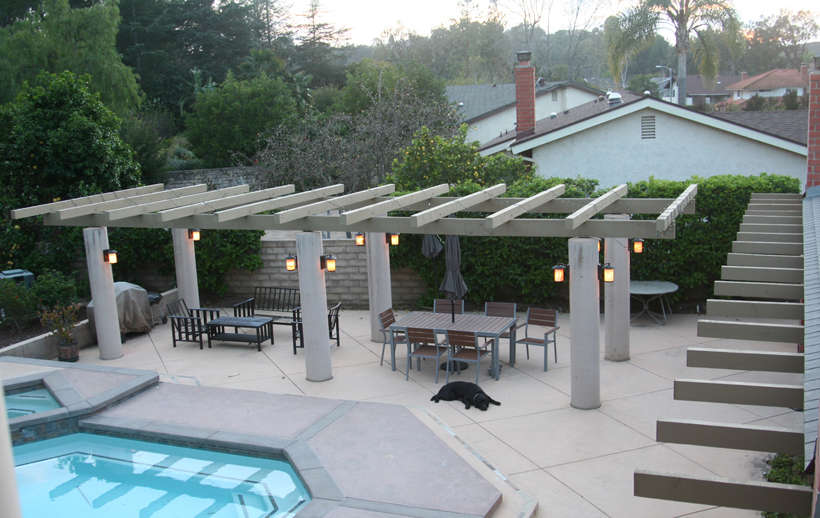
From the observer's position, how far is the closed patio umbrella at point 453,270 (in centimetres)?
1280

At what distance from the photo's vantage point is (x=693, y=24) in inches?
1163

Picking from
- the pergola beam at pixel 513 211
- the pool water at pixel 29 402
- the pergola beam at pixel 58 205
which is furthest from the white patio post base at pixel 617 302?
the pergola beam at pixel 58 205

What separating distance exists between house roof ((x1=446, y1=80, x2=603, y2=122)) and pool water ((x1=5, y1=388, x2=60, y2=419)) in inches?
916

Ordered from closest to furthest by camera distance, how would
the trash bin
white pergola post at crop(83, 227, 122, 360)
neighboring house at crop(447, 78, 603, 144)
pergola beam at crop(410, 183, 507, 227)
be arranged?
pergola beam at crop(410, 183, 507, 227) < white pergola post at crop(83, 227, 122, 360) < the trash bin < neighboring house at crop(447, 78, 603, 144)

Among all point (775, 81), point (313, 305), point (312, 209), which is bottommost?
point (313, 305)

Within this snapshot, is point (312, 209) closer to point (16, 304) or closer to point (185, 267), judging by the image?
point (185, 267)

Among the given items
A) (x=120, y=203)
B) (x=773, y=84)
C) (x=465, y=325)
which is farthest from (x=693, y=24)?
(x=773, y=84)

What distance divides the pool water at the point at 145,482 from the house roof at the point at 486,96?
79.4 ft

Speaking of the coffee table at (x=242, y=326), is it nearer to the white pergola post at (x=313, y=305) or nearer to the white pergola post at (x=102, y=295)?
the white pergola post at (x=102, y=295)

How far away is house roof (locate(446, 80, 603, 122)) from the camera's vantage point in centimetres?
3042

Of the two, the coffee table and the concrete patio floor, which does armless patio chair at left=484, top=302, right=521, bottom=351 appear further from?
the coffee table

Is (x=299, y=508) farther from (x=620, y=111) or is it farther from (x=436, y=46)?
(x=436, y=46)

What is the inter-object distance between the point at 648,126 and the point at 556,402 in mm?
9716

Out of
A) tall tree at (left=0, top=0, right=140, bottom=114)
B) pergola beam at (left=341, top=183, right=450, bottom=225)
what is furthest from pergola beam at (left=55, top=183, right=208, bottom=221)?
tall tree at (left=0, top=0, right=140, bottom=114)
